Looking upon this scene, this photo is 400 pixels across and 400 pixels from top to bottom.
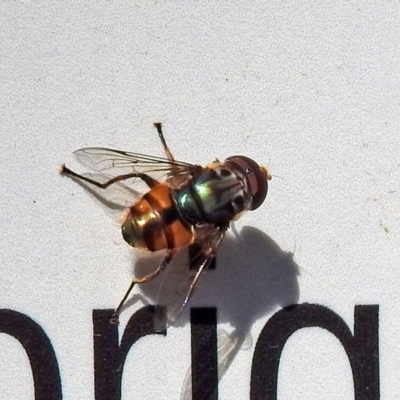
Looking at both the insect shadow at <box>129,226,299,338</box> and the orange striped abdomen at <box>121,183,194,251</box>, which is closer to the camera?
the orange striped abdomen at <box>121,183,194,251</box>

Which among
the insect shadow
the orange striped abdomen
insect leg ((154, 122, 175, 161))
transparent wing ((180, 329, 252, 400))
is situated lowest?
transparent wing ((180, 329, 252, 400))

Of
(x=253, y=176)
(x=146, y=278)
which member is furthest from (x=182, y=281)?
(x=253, y=176)

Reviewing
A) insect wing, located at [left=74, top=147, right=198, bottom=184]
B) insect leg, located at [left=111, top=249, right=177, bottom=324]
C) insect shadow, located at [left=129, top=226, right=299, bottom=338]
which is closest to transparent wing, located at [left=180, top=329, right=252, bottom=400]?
insect shadow, located at [left=129, top=226, right=299, bottom=338]

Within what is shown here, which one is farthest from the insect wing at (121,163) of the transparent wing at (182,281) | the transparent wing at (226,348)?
the transparent wing at (226,348)

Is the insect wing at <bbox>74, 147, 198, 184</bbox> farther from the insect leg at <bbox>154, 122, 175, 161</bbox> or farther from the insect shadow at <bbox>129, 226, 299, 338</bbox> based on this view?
the insect shadow at <bbox>129, 226, 299, 338</bbox>

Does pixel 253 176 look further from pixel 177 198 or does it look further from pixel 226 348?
pixel 226 348

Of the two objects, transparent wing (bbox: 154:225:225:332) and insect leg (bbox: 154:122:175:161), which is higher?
insect leg (bbox: 154:122:175:161)

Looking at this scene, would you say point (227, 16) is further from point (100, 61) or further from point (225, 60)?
point (100, 61)

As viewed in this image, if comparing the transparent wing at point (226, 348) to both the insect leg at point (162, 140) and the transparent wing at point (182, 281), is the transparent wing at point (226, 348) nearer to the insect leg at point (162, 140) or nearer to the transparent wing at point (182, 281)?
the transparent wing at point (182, 281)

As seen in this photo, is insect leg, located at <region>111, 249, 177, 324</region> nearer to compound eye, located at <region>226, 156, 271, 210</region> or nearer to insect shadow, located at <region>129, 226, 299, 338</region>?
insect shadow, located at <region>129, 226, 299, 338</region>
